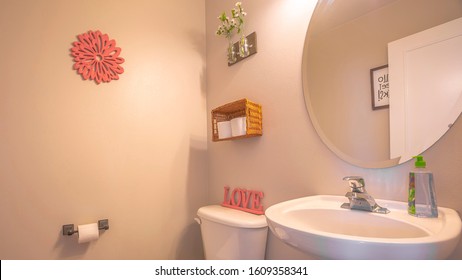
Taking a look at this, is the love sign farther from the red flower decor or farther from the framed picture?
the red flower decor

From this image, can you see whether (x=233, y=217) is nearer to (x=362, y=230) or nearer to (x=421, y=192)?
(x=362, y=230)

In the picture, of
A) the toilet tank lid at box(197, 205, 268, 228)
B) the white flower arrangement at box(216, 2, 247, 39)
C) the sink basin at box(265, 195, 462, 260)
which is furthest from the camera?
the white flower arrangement at box(216, 2, 247, 39)

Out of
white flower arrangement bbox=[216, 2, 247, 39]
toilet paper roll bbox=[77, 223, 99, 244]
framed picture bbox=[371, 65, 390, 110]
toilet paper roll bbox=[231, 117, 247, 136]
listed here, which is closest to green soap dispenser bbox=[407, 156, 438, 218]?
framed picture bbox=[371, 65, 390, 110]

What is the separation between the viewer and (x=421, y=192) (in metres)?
0.62

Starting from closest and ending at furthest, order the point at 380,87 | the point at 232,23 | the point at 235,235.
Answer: the point at 380,87 < the point at 235,235 < the point at 232,23

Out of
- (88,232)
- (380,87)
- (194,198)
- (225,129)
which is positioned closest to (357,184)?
(380,87)

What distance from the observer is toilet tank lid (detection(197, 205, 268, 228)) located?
95 cm

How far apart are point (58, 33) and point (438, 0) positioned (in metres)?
1.53

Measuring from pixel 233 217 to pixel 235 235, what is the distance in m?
0.08

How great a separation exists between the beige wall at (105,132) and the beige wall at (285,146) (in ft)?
0.87

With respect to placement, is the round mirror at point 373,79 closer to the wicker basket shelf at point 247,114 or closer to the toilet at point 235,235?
the wicker basket shelf at point 247,114

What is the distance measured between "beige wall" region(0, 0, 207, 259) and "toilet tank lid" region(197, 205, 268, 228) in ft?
1.01

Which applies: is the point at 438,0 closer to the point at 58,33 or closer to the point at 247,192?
the point at 247,192
